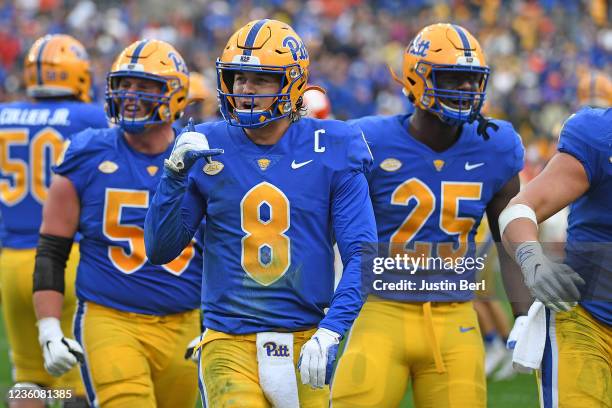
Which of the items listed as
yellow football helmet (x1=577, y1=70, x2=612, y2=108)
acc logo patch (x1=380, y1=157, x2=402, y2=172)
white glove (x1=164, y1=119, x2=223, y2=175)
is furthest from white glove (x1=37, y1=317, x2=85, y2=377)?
yellow football helmet (x1=577, y1=70, x2=612, y2=108)

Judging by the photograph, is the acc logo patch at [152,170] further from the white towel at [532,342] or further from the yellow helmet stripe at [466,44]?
the white towel at [532,342]

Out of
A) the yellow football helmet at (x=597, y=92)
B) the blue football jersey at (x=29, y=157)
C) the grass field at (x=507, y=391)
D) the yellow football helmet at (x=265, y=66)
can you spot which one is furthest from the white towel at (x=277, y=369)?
the yellow football helmet at (x=597, y=92)

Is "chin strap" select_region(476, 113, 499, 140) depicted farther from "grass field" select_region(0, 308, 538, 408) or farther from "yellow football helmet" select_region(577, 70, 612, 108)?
"yellow football helmet" select_region(577, 70, 612, 108)

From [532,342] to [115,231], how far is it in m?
1.86

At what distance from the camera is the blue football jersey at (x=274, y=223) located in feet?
12.7

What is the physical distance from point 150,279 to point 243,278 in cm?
104

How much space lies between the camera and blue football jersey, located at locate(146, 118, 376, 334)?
12.7 feet

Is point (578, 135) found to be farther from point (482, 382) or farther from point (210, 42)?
point (210, 42)

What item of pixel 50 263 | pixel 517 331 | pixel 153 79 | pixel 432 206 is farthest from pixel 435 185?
pixel 50 263

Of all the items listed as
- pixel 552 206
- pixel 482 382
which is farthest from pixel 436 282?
pixel 552 206

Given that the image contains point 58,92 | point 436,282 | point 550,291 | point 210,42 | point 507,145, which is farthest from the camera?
point 210,42

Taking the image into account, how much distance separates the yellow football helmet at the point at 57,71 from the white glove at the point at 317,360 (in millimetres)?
3515

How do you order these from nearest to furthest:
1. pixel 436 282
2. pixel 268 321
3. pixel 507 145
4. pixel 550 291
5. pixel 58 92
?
pixel 550 291
pixel 268 321
pixel 436 282
pixel 507 145
pixel 58 92

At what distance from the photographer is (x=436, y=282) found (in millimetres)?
4473
